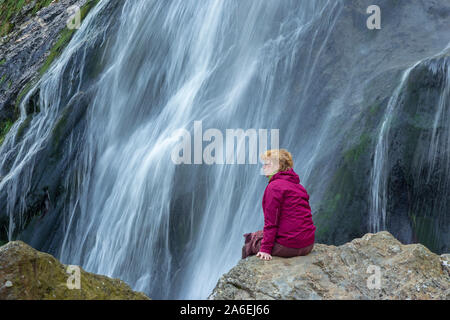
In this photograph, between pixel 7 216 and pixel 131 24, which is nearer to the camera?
pixel 7 216

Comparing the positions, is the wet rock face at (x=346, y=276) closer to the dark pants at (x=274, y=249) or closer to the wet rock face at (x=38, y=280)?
the dark pants at (x=274, y=249)

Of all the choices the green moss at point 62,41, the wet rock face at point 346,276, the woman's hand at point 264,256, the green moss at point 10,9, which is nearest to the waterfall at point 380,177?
the wet rock face at point 346,276

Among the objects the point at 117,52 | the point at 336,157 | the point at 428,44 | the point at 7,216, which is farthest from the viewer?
the point at 117,52

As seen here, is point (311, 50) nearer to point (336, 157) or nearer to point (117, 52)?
point (336, 157)

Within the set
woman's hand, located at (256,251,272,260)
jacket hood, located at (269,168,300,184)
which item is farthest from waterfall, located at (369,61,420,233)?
woman's hand, located at (256,251,272,260)

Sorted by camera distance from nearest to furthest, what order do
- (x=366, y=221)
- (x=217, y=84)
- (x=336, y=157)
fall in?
(x=366, y=221) < (x=336, y=157) < (x=217, y=84)

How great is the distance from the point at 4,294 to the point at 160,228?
3996mm

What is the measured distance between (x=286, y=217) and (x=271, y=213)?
12 centimetres

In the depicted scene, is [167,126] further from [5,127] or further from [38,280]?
[5,127]

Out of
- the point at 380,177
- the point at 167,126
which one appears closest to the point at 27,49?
the point at 167,126

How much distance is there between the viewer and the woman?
374 centimetres

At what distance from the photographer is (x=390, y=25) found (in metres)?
7.39

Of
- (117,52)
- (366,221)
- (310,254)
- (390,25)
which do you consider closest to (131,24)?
(117,52)

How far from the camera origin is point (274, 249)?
12.6 ft
